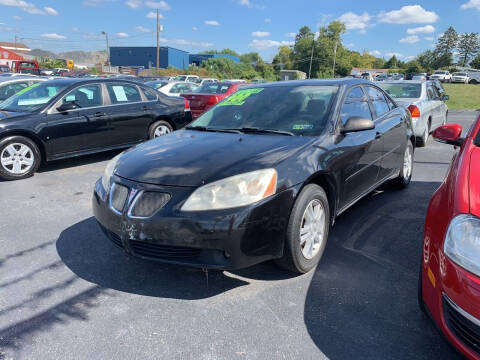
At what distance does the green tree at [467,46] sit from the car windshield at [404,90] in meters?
117

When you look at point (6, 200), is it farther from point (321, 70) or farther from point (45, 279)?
point (321, 70)

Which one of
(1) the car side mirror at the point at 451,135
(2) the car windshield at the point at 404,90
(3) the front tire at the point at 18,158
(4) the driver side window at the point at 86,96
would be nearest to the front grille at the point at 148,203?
(1) the car side mirror at the point at 451,135

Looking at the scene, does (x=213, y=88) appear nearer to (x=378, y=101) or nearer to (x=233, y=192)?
(x=378, y=101)

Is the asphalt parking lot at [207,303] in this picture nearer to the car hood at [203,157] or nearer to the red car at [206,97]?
the car hood at [203,157]

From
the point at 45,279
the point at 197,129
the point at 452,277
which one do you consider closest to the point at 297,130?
the point at 197,129

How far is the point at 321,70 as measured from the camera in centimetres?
9781

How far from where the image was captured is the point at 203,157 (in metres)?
2.89

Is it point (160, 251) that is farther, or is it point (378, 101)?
point (378, 101)

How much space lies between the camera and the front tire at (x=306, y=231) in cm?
272

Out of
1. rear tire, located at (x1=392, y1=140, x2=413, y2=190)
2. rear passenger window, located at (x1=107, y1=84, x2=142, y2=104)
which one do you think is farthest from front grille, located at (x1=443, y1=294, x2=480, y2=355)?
rear passenger window, located at (x1=107, y1=84, x2=142, y2=104)

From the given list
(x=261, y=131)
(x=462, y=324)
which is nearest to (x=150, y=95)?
(x=261, y=131)

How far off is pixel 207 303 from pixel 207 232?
22.4 inches

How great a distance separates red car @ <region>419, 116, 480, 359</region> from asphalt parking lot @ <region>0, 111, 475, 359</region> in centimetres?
39

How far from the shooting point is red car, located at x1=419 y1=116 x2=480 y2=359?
5.66 ft
